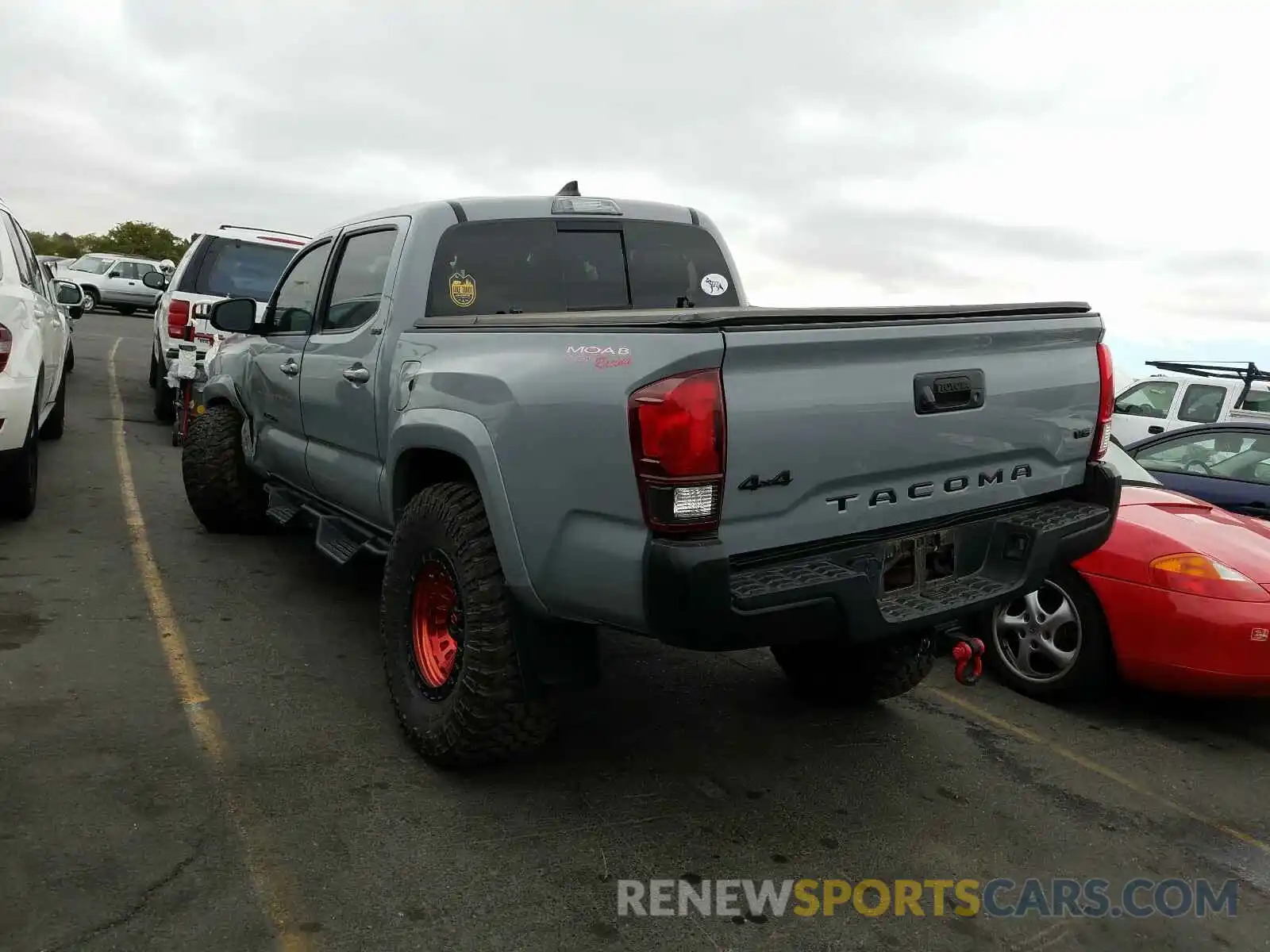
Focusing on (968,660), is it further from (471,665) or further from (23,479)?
(23,479)

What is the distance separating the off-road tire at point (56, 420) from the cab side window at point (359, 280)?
505 cm

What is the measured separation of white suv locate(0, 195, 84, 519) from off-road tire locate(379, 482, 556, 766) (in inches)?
130

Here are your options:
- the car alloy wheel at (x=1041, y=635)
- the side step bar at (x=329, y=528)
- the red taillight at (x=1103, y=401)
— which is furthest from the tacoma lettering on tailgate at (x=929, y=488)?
the side step bar at (x=329, y=528)

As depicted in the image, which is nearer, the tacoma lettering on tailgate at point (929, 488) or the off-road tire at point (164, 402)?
the tacoma lettering on tailgate at point (929, 488)

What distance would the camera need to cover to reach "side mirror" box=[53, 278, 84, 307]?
870 centimetres

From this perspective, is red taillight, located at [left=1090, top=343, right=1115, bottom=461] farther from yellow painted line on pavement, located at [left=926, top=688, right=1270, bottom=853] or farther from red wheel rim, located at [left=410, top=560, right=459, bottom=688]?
red wheel rim, located at [left=410, top=560, right=459, bottom=688]

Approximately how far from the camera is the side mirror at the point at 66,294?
870cm

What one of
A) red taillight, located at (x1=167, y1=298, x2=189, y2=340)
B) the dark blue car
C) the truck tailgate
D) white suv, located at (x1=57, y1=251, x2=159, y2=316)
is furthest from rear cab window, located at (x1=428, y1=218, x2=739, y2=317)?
white suv, located at (x1=57, y1=251, x2=159, y2=316)

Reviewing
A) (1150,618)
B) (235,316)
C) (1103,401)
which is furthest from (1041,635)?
(235,316)

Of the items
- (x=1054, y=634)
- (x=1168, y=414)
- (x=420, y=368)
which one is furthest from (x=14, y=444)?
(x=1168, y=414)

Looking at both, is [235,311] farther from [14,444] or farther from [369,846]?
[369,846]

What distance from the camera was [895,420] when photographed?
3096 millimetres

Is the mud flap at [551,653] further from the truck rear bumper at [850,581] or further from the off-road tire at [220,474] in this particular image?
the off-road tire at [220,474]

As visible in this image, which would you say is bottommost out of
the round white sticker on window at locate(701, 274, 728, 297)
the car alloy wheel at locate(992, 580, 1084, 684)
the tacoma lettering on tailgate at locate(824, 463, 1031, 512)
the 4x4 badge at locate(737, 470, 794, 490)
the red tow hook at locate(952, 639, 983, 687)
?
the car alloy wheel at locate(992, 580, 1084, 684)
